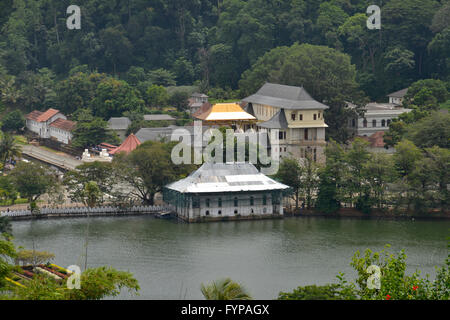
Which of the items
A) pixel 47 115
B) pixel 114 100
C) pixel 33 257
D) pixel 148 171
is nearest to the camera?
pixel 33 257

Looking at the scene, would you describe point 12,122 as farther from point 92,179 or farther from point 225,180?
point 225,180

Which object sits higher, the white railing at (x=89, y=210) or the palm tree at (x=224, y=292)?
the palm tree at (x=224, y=292)

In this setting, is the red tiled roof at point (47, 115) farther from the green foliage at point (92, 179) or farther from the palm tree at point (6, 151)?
the green foliage at point (92, 179)

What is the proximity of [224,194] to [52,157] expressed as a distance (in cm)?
2280

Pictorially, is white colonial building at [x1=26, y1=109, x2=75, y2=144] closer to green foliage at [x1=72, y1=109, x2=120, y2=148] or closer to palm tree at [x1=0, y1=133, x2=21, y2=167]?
green foliage at [x1=72, y1=109, x2=120, y2=148]

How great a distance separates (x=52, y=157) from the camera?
78.4 m

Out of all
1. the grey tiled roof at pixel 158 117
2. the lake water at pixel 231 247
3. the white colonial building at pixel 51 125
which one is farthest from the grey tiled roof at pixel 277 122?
the white colonial building at pixel 51 125

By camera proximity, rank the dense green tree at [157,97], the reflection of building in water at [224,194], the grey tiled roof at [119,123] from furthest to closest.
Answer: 1. the dense green tree at [157,97]
2. the grey tiled roof at [119,123]
3. the reflection of building in water at [224,194]

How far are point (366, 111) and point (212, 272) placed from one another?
121ft

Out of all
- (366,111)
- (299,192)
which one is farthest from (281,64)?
(299,192)

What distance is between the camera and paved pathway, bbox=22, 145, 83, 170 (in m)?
74.1

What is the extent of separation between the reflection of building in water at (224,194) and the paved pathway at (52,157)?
14793 millimetres

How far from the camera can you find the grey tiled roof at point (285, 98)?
73312 mm

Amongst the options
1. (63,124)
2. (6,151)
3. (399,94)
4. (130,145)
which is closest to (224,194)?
(130,145)
